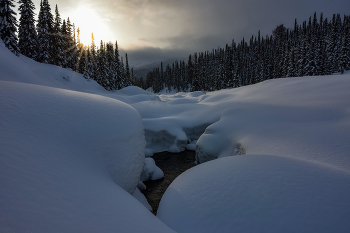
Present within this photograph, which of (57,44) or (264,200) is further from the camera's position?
(57,44)

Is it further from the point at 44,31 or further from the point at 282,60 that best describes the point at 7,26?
the point at 282,60

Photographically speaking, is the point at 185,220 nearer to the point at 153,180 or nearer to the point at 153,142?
the point at 153,180

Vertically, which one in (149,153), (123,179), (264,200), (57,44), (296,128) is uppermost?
(57,44)

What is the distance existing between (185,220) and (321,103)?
360 inches

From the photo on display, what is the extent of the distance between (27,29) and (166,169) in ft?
106

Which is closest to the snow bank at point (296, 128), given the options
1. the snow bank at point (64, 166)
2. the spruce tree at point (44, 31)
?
the snow bank at point (64, 166)

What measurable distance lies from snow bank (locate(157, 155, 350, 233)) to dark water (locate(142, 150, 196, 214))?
4261 mm

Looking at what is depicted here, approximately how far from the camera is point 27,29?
2616cm

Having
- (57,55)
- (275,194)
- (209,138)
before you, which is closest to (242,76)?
(57,55)

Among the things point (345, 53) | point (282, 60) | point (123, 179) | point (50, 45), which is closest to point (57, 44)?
point (50, 45)

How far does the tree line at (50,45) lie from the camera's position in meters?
20.4

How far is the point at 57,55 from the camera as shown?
30.5 metres

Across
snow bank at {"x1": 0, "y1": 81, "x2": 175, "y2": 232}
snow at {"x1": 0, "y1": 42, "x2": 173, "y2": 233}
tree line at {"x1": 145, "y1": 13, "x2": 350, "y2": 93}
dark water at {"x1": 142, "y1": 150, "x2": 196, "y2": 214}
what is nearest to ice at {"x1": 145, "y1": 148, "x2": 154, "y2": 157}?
dark water at {"x1": 142, "y1": 150, "x2": 196, "y2": 214}

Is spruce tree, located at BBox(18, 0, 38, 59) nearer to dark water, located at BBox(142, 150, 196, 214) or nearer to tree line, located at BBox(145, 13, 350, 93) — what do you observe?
dark water, located at BBox(142, 150, 196, 214)
